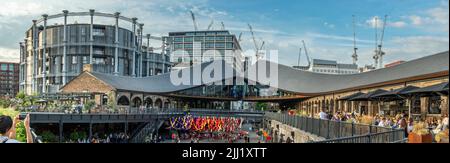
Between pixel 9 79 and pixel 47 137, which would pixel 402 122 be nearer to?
pixel 47 137

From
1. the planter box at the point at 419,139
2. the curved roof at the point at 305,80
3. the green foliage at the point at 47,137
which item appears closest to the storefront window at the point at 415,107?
the curved roof at the point at 305,80

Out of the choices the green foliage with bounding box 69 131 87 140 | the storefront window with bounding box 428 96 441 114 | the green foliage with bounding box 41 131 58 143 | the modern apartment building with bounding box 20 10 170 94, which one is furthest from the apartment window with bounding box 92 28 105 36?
the storefront window with bounding box 428 96 441 114

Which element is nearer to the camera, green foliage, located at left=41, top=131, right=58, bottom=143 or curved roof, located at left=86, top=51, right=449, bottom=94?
curved roof, located at left=86, top=51, right=449, bottom=94

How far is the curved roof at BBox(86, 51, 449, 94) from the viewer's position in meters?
30.7

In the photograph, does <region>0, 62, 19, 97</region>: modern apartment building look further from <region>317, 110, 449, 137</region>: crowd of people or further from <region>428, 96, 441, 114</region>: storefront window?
<region>317, 110, 449, 137</region>: crowd of people

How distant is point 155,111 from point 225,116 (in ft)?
46.3

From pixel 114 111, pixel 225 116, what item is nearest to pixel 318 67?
pixel 225 116

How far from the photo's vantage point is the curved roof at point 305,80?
30.7 metres

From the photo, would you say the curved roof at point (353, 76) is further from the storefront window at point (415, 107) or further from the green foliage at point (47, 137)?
the green foliage at point (47, 137)

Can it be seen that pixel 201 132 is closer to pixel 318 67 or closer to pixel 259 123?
pixel 259 123

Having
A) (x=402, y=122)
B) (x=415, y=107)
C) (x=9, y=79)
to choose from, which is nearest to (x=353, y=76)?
(x=415, y=107)

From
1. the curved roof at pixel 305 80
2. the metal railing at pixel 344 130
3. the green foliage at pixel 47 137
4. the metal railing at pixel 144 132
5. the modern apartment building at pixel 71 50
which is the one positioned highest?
the modern apartment building at pixel 71 50

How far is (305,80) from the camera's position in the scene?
6994cm
